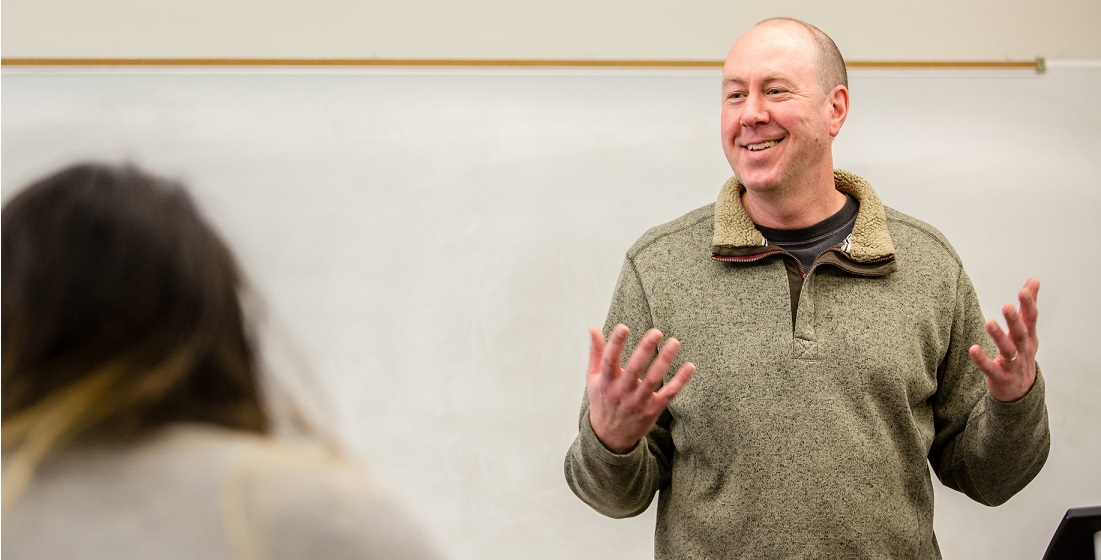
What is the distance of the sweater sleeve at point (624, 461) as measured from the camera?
4.02 ft

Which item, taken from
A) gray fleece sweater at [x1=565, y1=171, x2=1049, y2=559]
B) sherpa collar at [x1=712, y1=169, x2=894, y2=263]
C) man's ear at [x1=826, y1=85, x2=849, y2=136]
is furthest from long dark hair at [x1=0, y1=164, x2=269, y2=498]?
man's ear at [x1=826, y1=85, x2=849, y2=136]

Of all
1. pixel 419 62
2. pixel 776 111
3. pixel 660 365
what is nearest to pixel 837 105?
pixel 776 111

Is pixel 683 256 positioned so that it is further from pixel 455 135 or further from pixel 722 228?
pixel 455 135

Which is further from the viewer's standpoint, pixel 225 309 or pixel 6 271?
pixel 6 271

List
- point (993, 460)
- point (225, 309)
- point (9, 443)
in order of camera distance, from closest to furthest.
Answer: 1. point (993, 460)
2. point (225, 309)
3. point (9, 443)

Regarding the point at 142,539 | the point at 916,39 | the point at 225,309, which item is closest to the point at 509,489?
the point at 225,309

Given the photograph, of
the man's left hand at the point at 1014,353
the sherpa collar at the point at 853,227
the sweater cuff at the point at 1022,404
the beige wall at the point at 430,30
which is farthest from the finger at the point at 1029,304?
the beige wall at the point at 430,30

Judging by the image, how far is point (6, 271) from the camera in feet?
6.18

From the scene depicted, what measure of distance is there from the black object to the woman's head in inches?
41.7

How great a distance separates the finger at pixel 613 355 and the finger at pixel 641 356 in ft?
0.05

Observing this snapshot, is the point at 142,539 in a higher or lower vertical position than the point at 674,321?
lower

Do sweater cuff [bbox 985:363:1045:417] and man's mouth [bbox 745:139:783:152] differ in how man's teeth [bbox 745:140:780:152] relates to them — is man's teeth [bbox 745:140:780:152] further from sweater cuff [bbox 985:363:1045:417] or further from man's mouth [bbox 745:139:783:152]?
sweater cuff [bbox 985:363:1045:417]

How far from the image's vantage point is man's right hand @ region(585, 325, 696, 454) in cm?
108

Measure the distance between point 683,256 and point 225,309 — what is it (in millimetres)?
799
